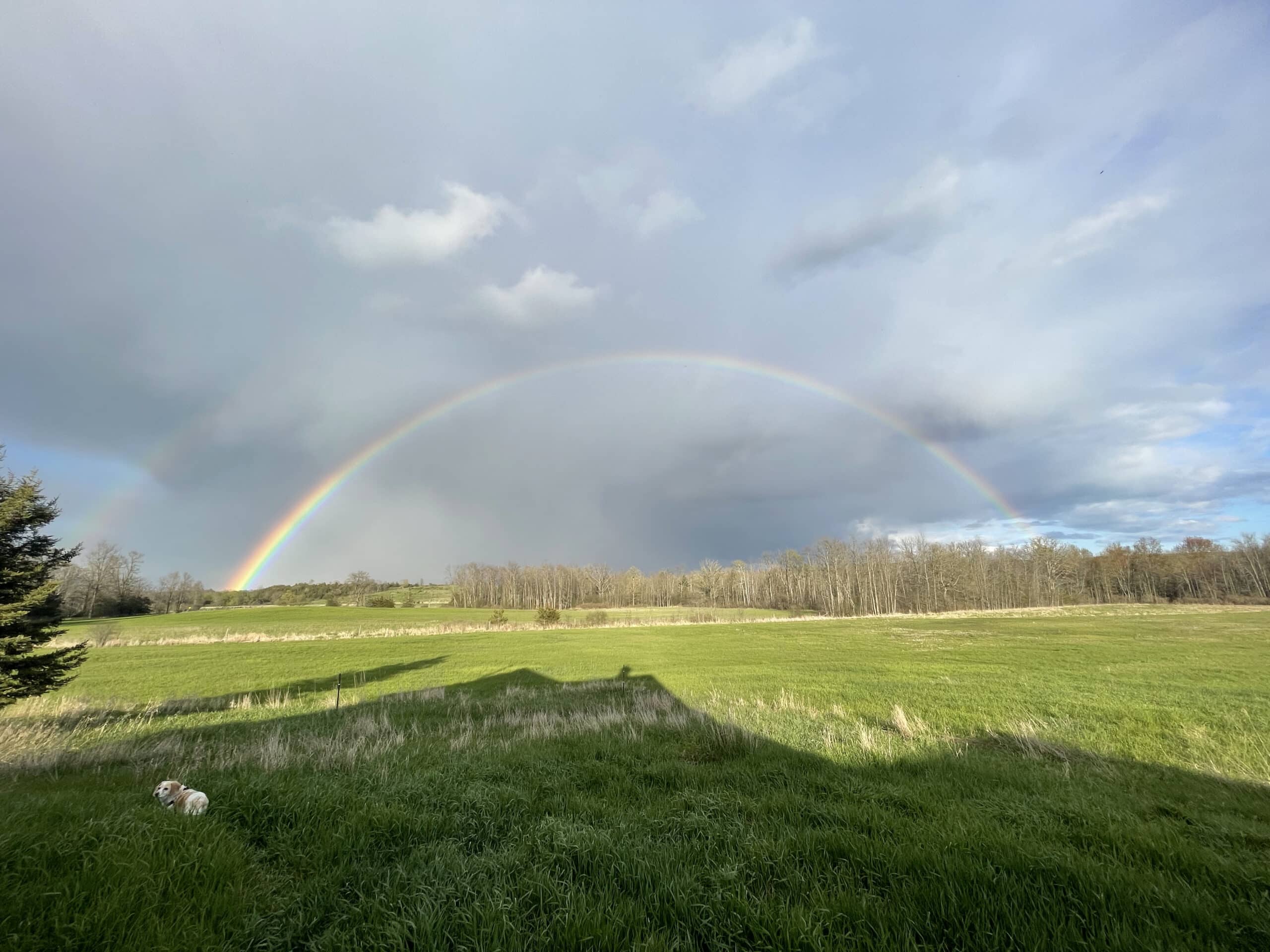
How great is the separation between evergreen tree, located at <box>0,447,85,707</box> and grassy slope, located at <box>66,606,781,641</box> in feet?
166

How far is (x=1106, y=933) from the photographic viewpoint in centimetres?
353

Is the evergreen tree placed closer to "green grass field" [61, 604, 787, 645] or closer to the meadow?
"green grass field" [61, 604, 787, 645]

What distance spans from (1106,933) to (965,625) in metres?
68.4

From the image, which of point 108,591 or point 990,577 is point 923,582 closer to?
point 990,577

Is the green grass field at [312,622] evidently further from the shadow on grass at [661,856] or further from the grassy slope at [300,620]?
the shadow on grass at [661,856]

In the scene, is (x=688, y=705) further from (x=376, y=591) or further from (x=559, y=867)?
(x=376, y=591)

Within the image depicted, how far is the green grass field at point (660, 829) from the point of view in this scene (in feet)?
12.0

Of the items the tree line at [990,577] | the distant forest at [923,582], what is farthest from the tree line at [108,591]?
the tree line at [990,577]

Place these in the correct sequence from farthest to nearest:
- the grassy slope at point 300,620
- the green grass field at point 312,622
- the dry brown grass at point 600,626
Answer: the grassy slope at point 300,620 < the green grass field at point 312,622 < the dry brown grass at point 600,626

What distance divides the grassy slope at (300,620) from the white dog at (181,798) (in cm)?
6290

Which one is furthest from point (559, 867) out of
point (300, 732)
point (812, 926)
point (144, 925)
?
→ point (300, 732)

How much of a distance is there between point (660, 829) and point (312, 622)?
293 ft

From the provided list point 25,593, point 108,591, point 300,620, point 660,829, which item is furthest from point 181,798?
point 108,591

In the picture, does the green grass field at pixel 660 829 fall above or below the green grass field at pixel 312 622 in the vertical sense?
above
